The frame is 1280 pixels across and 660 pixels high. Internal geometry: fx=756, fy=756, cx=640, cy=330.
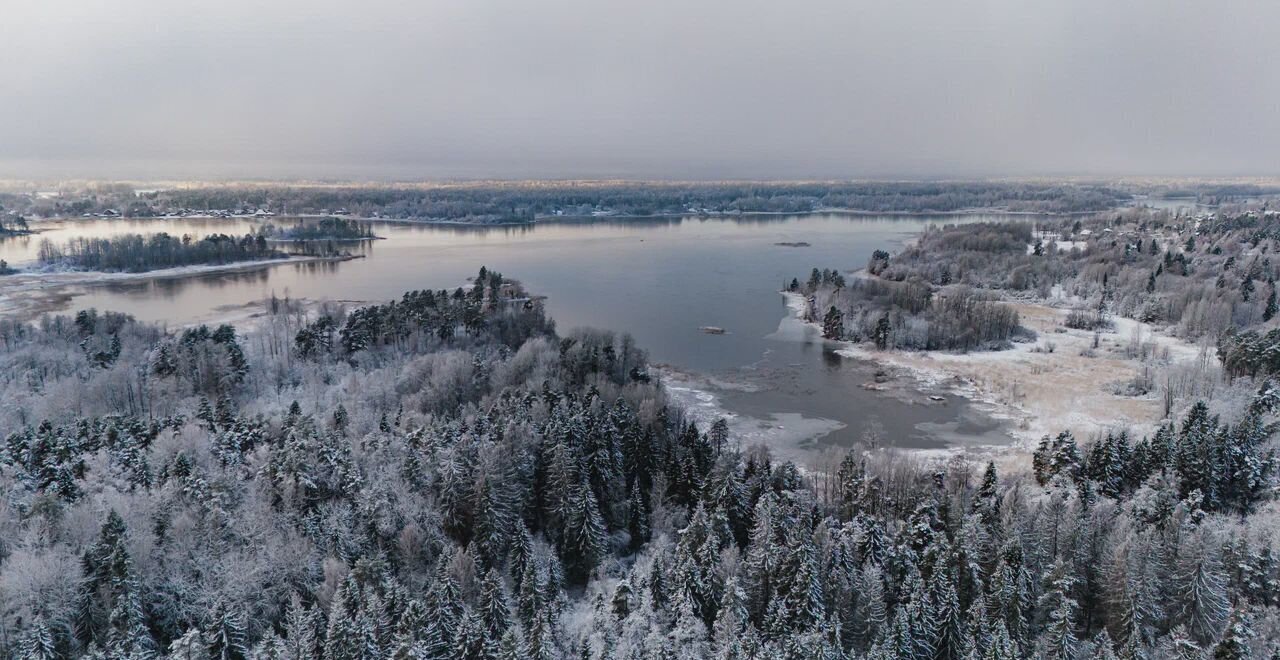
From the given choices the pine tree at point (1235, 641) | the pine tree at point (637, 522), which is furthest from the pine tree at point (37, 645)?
the pine tree at point (1235, 641)

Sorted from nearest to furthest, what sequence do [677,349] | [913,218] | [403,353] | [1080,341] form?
[403,353] → [677,349] → [1080,341] → [913,218]

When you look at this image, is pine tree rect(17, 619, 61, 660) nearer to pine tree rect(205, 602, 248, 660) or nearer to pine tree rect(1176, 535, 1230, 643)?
pine tree rect(205, 602, 248, 660)

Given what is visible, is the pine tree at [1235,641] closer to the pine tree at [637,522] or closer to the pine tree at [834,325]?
the pine tree at [637,522]

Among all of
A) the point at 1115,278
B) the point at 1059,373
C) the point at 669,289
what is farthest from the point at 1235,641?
the point at 1115,278

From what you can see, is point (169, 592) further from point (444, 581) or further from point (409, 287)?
point (409, 287)

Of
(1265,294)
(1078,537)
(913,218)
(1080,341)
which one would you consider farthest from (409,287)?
(913,218)

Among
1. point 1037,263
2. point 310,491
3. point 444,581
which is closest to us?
point 444,581

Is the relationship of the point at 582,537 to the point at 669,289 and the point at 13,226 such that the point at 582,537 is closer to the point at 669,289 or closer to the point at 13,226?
the point at 669,289

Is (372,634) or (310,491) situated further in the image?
(310,491)
